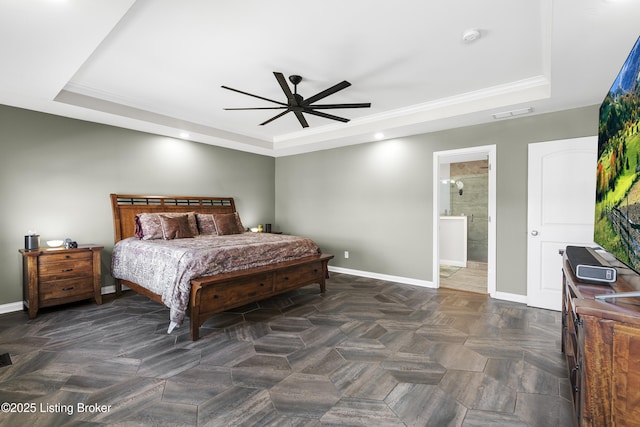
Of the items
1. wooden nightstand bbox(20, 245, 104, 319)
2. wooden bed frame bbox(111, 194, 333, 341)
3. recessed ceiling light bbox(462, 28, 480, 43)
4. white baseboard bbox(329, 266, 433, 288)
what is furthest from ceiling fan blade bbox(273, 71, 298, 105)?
white baseboard bbox(329, 266, 433, 288)

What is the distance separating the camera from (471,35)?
2455mm

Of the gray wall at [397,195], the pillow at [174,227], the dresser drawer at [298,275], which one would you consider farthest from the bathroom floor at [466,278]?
the pillow at [174,227]

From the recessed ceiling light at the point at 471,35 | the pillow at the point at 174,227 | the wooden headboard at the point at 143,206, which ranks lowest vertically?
the pillow at the point at 174,227

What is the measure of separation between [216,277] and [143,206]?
2483mm

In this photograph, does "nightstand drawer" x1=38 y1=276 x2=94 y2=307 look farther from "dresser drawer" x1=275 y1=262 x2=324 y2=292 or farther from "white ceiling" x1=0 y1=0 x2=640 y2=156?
"dresser drawer" x1=275 y1=262 x2=324 y2=292

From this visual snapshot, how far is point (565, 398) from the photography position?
75.3 inches

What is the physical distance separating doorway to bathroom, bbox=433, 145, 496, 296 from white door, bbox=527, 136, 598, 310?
1.56 feet

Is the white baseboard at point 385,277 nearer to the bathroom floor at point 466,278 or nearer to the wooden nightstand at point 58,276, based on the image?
the bathroom floor at point 466,278

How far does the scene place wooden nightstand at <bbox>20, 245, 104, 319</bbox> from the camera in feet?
10.7

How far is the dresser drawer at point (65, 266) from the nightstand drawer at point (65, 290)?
0.06 m

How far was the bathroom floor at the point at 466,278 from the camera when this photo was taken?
460 centimetres

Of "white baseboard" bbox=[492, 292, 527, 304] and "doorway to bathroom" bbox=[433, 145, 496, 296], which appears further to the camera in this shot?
"doorway to bathroom" bbox=[433, 145, 496, 296]

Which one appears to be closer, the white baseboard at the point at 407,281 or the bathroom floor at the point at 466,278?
the white baseboard at the point at 407,281

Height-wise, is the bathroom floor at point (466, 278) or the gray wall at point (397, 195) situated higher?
the gray wall at point (397, 195)
